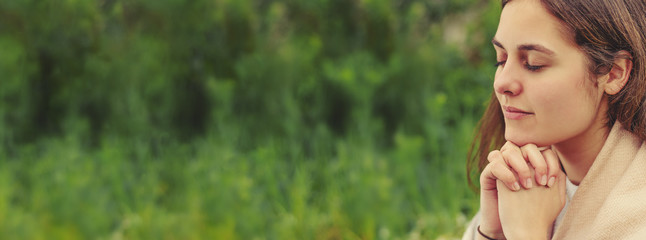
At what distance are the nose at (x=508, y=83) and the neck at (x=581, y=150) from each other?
0.74ft

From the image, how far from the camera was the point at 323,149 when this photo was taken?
440 cm

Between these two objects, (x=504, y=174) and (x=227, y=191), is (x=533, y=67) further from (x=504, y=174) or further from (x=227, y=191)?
(x=227, y=191)

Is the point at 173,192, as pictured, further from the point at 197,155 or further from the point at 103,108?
the point at 103,108

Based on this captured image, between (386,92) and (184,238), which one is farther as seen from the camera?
(386,92)

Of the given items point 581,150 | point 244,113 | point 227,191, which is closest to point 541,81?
point 581,150

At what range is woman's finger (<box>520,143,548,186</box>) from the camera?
1.55 meters

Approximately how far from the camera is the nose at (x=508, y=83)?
1.53 metres

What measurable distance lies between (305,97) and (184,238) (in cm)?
149

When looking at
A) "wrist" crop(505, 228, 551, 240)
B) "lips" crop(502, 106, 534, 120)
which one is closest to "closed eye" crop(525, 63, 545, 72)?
"lips" crop(502, 106, 534, 120)

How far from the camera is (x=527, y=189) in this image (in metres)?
1.57

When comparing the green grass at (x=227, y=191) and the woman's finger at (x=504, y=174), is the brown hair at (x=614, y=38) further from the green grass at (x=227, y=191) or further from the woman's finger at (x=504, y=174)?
the green grass at (x=227, y=191)

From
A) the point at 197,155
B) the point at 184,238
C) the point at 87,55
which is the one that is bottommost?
the point at 184,238

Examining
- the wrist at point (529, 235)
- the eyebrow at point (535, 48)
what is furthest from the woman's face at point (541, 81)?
the wrist at point (529, 235)

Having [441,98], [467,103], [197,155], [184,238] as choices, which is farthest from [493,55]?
[184,238]
